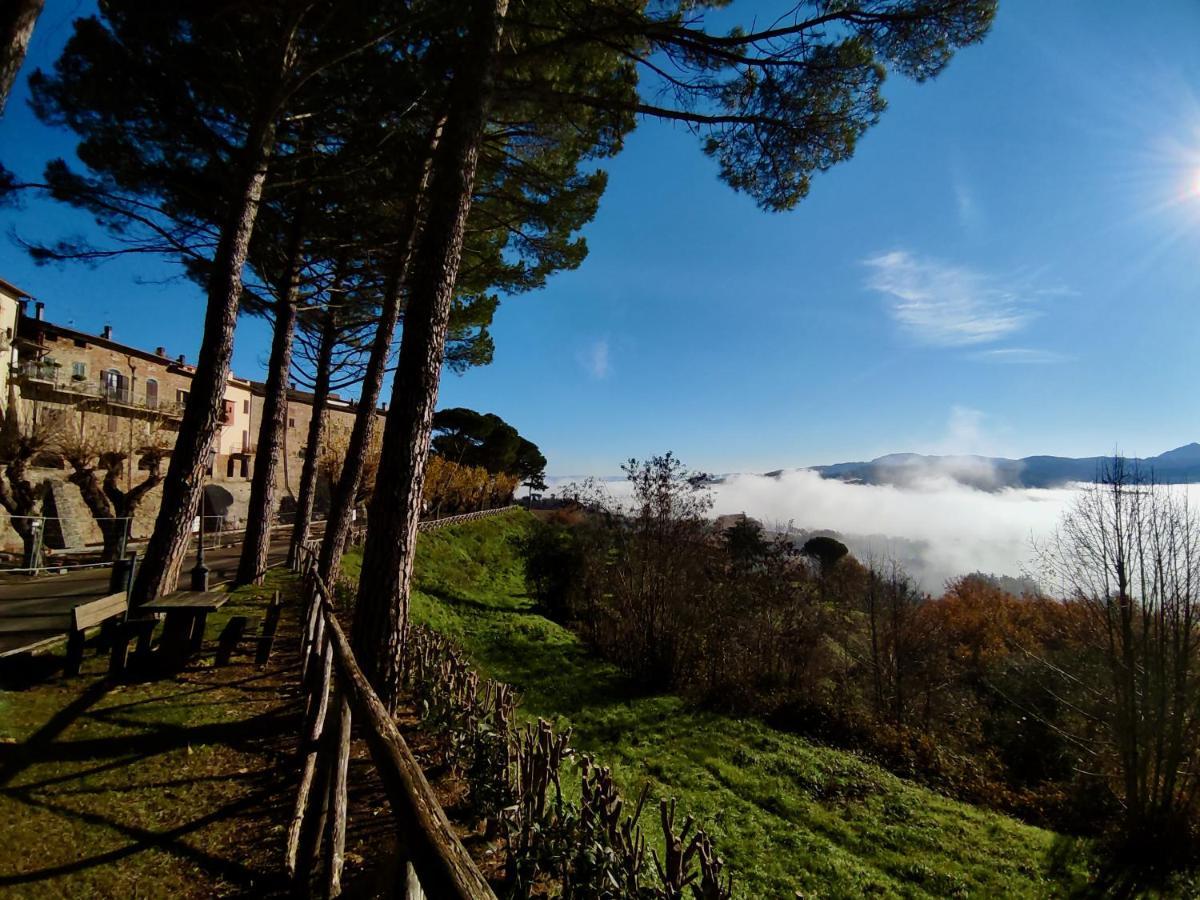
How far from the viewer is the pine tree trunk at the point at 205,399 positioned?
604 centimetres

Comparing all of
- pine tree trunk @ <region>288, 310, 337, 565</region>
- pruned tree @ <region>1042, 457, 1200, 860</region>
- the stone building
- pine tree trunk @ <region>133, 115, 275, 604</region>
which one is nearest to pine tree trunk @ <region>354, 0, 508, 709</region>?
pine tree trunk @ <region>133, 115, 275, 604</region>

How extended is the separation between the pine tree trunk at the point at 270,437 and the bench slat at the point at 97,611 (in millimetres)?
4642

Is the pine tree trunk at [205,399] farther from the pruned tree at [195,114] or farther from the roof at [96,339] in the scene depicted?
the roof at [96,339]

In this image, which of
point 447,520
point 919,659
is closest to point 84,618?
point 447,520

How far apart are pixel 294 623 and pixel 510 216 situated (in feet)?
24.1

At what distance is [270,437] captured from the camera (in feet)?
33.0

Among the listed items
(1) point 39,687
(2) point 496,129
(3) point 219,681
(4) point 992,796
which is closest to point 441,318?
(3) point 219,681

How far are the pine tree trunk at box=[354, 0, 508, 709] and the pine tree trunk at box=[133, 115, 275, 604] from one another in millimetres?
3273

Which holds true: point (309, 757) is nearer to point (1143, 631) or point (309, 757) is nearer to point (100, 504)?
point (1143, 631)

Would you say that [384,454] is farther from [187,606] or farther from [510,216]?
[510,216]

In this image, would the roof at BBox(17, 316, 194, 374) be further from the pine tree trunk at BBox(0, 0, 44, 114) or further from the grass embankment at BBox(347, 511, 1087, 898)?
the pine tree trunk at BBox(0, 0, 44, 114)

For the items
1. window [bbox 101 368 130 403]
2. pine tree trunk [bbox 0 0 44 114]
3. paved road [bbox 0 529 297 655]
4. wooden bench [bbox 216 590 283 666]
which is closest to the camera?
pine tree trunk [bbox 0 0 44 114]

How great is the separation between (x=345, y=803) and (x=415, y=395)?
9.92 ft

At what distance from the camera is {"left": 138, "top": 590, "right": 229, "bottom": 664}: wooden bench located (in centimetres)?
523
